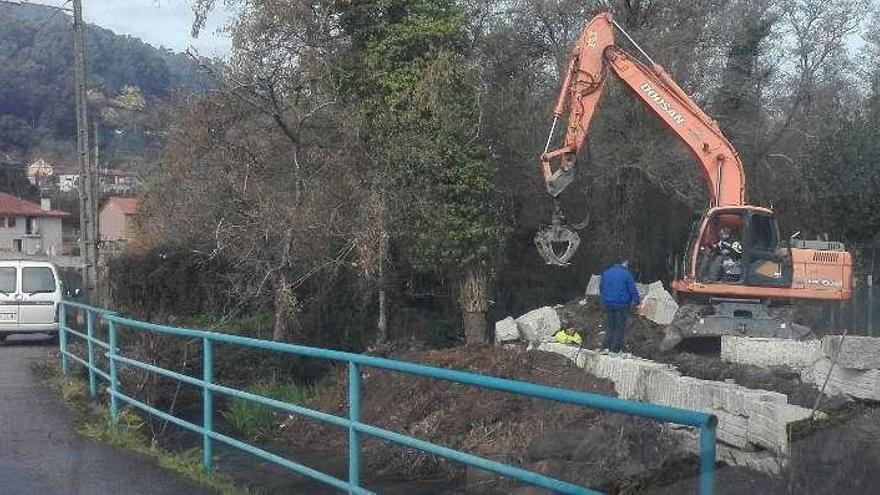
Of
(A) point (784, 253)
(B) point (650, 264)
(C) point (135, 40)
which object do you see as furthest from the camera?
(C) point (135, 40)

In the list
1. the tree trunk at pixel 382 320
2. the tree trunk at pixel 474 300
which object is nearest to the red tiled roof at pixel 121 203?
the tree trunk at pixel 382 320

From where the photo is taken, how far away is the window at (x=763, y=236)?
758 inches

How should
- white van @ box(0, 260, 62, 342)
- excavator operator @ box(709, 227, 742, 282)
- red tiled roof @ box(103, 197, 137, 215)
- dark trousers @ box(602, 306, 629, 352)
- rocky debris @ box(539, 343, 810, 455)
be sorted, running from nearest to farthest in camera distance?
rocky debris @ box(539, 343, 810, 455) < dark trousers @ box(602, 306, 629, 352) < excavator operator @ box(709, 227, 742, 282) < white van @ box(0, 260, 62, 342) < red tiled roof @ box(103, 197, 137, 215)

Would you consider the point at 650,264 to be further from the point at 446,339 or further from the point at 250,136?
the point at 250,136

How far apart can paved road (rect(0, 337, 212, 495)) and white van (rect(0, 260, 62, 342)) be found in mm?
9649

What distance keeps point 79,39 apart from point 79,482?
1618cm

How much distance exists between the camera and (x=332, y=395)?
50.1 feet

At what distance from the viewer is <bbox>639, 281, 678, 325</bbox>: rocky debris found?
21.0m

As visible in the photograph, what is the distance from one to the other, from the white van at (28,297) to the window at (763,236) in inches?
521

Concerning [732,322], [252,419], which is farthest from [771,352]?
[252,419]

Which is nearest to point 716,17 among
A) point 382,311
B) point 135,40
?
point 382,311

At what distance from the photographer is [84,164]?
74.8 feet

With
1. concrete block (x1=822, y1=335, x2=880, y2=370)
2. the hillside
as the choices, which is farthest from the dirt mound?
the hillside

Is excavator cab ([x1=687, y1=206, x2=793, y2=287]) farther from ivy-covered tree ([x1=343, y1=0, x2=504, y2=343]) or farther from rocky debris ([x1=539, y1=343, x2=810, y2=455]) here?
ivy-covered tree ([x1=343, y1=0, x2=504, y2=343])
